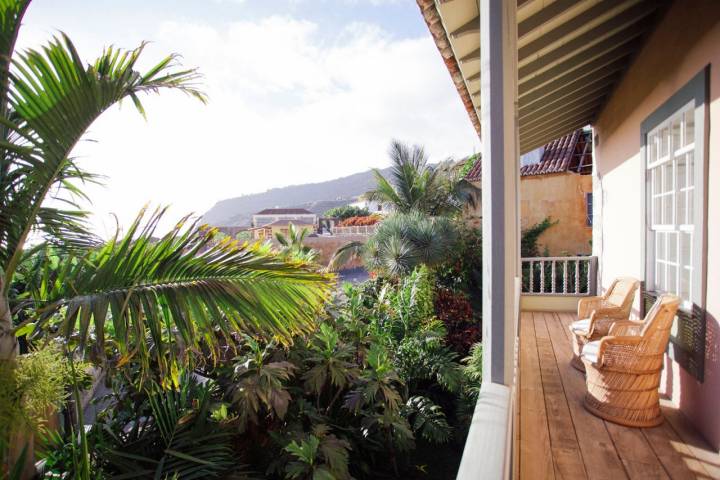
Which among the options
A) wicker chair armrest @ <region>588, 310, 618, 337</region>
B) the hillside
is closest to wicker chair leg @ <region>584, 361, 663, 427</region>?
wicker chair armrest @ <region>588, 310, 618, 337</region>

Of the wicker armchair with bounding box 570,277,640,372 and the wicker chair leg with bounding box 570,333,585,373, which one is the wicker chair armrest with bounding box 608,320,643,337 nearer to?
the wicker armchair with bounding box 570,277,640,372

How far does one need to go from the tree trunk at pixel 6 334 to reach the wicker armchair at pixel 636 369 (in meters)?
3.50

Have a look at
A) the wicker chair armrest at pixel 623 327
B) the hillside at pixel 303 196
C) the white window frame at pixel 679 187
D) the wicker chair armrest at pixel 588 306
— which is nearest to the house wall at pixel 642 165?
the white window frame at pixel 679 187

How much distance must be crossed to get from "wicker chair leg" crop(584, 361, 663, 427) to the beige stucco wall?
28.0ft

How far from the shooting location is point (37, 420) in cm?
186

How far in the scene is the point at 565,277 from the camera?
21.1ft

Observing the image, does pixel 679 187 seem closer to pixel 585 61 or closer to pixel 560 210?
→ pixel 585 61

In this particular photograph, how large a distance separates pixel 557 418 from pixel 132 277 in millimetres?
2990

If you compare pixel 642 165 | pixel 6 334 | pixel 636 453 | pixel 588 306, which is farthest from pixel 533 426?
pixel 6 334

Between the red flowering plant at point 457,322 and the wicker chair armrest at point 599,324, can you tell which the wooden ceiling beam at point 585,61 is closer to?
the wicker chair armrest at point 599,324

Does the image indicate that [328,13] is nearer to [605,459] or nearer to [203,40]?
[203,40]

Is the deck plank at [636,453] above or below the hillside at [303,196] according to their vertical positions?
below

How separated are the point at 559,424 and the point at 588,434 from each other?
19 cm

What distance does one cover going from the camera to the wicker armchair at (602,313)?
3.63m
